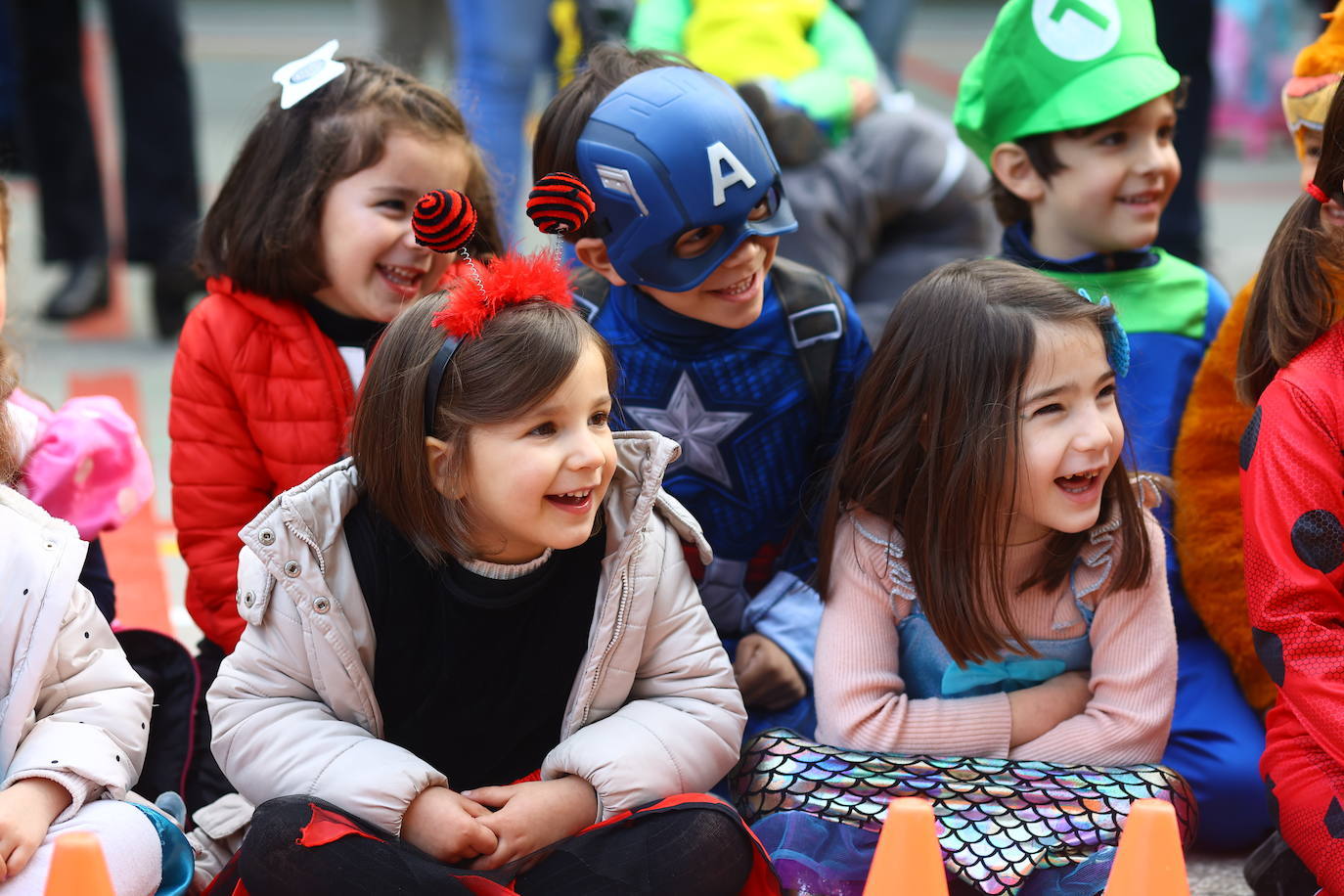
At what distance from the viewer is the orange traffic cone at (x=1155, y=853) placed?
1.64 m

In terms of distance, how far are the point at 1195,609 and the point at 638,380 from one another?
0.93 m

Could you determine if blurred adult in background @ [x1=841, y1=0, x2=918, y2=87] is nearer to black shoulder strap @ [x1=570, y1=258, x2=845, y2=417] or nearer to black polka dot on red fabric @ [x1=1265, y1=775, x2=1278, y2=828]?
black shoulder strap @ [x1=570, y1=258, x2=845, y2=417]

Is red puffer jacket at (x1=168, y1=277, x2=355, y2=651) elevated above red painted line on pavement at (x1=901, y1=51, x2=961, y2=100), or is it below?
above

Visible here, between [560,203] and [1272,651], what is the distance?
104 centimetres

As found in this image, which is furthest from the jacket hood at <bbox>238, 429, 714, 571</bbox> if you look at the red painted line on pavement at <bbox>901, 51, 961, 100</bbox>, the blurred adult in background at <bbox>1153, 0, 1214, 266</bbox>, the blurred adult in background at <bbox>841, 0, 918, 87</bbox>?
the red painted line on pavement at <bbox>901, 51, 961, 100</bbox>

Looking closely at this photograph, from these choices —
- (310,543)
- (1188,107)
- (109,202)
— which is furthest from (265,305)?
(109,202)

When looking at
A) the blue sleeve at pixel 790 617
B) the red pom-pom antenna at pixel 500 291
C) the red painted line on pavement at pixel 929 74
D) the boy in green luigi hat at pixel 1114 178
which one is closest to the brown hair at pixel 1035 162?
the boy in green luigi hat at pixel 1114 178

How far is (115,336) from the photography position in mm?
4855

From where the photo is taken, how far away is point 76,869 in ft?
5.15

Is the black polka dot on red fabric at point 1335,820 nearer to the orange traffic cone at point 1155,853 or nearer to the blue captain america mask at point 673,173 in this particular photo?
the orange traffic cone at point 1155,853

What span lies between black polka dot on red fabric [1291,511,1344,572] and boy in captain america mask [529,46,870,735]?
684 mm

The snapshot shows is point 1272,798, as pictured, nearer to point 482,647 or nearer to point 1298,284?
point 1298,284

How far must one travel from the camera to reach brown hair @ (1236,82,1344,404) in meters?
2.02

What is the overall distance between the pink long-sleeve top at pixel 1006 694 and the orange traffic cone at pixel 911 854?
41 cm
